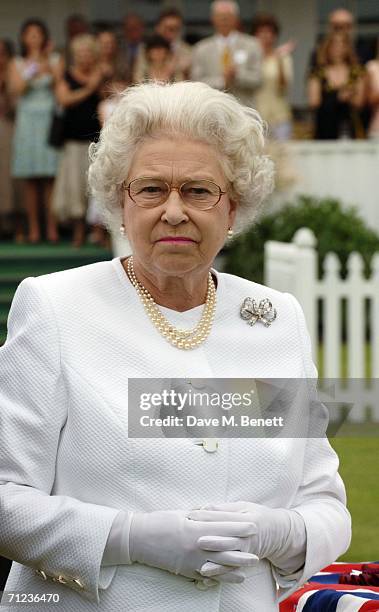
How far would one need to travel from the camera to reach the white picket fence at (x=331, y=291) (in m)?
9.53

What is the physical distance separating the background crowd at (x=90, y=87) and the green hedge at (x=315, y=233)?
0.87m

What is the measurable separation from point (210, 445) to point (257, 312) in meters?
0.45

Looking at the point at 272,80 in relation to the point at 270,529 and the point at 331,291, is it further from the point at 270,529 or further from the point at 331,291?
the point at 270,529

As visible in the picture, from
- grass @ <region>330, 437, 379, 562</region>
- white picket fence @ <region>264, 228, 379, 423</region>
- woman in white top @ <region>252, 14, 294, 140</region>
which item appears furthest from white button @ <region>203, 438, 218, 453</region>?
woman in white top @ <region>252, 14, 294, 140</region>

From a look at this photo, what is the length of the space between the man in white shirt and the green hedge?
164cm

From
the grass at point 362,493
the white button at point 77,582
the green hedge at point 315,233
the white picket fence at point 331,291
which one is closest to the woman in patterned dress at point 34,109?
the green hedge at point 315,233

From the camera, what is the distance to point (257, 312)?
3264 millimetres

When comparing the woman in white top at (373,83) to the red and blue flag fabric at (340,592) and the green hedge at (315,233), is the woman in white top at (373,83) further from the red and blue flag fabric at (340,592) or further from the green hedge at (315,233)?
the red and blue flag fabric at (340,592)

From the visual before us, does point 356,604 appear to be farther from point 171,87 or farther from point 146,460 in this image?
point 171,87

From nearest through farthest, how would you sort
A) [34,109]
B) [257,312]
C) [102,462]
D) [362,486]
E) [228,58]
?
[102,462], [257,312], [362,486], [34,109], [228,58]

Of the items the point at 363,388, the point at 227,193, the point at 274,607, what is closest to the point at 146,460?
the point at 274,607

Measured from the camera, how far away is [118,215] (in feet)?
10.5

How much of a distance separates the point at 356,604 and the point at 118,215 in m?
1.19

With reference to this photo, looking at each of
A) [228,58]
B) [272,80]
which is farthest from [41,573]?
[272,80]
